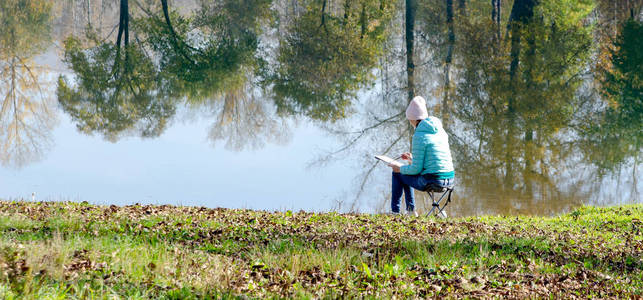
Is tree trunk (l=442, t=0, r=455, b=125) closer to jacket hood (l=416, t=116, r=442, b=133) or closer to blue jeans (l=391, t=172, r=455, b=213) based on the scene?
blue jeans (l=391, t=172, r=455, b=213)

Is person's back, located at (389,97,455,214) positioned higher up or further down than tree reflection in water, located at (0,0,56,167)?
further down

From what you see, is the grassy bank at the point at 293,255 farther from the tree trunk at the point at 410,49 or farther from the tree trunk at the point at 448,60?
the tree trunk at the point at 410,49

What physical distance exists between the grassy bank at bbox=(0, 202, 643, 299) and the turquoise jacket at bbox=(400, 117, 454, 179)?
2.41 ft

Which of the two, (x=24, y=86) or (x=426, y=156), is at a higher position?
(x=24, y=86)

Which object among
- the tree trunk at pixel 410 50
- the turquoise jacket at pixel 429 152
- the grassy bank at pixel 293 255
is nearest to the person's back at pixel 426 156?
the turquoise jacket at pixel 429 152

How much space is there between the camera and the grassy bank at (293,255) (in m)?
4.79

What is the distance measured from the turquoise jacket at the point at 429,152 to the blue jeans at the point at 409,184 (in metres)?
0.09

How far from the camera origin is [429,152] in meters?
9.00

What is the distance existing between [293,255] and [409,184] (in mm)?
3766

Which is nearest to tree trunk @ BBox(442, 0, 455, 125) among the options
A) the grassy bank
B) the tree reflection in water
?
the tree reflection in water

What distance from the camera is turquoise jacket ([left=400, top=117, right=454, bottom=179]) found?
898 centimetres

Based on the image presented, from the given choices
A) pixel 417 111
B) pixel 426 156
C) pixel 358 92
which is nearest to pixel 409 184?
pixel 426 156

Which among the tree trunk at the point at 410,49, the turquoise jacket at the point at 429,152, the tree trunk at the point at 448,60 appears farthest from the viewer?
the tree trunk at the point at 410,49

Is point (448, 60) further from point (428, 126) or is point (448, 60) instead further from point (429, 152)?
point (429, 152)
